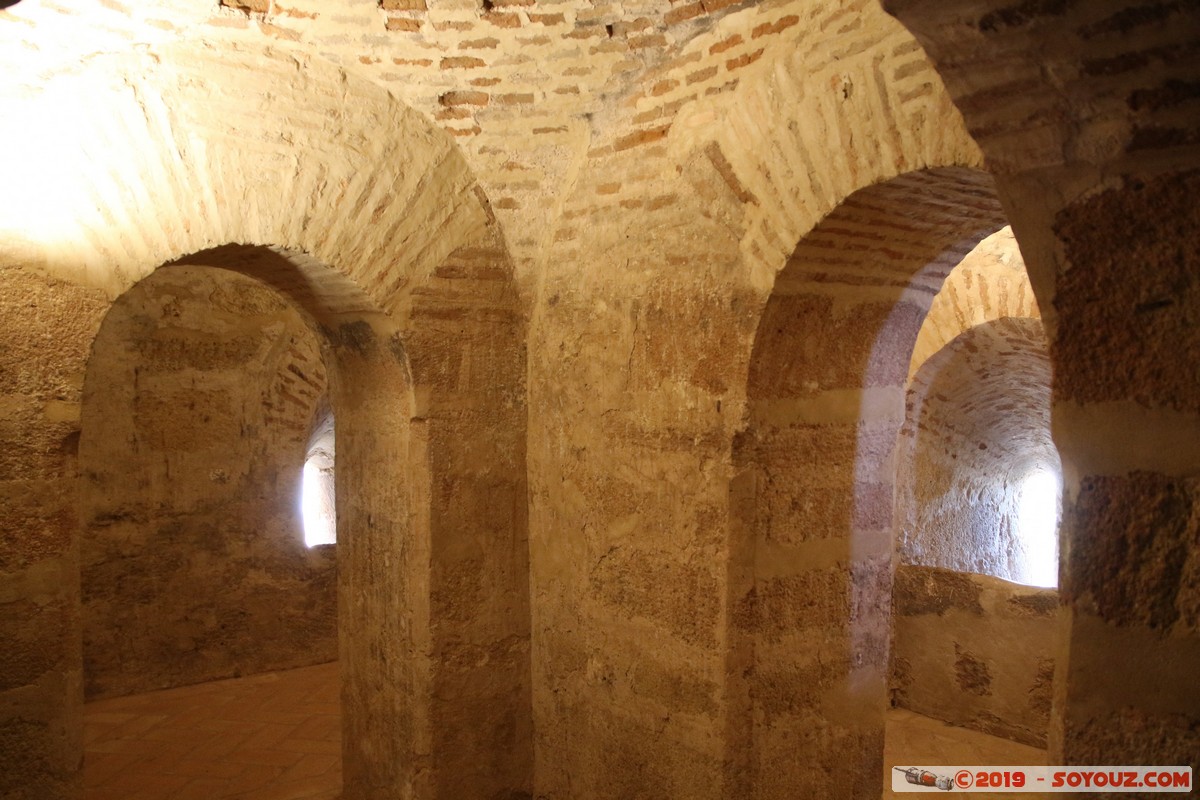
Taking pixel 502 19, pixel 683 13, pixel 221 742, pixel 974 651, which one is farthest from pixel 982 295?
pixel 221 742

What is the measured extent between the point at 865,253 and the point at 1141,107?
72.5 inches

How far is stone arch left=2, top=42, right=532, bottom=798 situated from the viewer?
3227 mm

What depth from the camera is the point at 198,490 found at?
626 cm

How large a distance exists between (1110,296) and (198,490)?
6.05 m

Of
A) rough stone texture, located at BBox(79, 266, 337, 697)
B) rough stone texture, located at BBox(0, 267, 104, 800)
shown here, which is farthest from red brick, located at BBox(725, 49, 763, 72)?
rough stone texture, located at BBox(79, 266, 337, 697)

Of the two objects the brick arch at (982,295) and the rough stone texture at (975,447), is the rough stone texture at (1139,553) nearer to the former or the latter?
the brick arch at (982,295)

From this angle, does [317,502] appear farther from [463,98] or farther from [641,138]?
[641,138]

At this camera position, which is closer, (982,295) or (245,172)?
(245,172)

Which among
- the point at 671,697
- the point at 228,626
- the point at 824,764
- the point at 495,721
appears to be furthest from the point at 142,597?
the point at 824,764

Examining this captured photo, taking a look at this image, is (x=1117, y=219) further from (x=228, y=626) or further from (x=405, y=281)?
(x=228, y=626)

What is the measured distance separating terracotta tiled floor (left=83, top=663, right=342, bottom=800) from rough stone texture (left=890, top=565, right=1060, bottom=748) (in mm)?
3565

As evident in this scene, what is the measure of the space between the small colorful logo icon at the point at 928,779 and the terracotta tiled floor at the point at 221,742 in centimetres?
302

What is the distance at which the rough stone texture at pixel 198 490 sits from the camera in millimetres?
5945

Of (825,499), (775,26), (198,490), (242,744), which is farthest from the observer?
(198,490)
